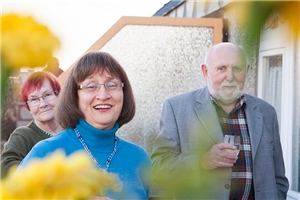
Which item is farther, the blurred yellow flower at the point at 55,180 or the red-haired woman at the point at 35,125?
the red-haired woman at the point at 35,125

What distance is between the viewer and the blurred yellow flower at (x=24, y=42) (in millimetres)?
211

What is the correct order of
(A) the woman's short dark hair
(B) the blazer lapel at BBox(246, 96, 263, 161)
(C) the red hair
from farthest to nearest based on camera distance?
(B) the blazer lapel at BBox(246, 96, 263, 161) < (A) the woman's short dark hair < (C) the red hair

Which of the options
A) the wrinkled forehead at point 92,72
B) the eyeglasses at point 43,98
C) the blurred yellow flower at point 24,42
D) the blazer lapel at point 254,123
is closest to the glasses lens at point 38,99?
the eyeglasses at point 43,98

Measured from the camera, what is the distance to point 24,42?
211 millimetres

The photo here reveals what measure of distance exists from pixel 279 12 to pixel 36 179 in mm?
159

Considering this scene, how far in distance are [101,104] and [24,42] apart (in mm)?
972

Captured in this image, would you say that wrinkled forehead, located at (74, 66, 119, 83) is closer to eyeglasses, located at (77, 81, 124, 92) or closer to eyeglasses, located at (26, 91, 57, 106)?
eyeglasses, located at (77, 81, 124, 92)

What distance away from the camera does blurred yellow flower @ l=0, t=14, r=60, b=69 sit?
21 cm

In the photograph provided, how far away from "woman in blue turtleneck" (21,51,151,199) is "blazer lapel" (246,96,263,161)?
585mm

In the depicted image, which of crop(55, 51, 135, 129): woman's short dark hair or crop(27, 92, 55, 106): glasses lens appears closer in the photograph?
crop(55, 51, 135, 129): woman's short dark hair

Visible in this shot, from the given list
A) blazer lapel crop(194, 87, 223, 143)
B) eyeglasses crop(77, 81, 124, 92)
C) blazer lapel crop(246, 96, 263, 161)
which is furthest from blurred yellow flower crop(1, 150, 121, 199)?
blazer lapel crop(246, 96, 263, 161)

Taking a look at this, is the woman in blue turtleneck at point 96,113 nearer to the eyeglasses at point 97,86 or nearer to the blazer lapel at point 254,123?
the eyeglasses at point 97,86

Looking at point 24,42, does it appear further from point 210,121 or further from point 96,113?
point 96,113

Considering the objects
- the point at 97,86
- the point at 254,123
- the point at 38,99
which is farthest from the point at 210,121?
the point at 254,123
